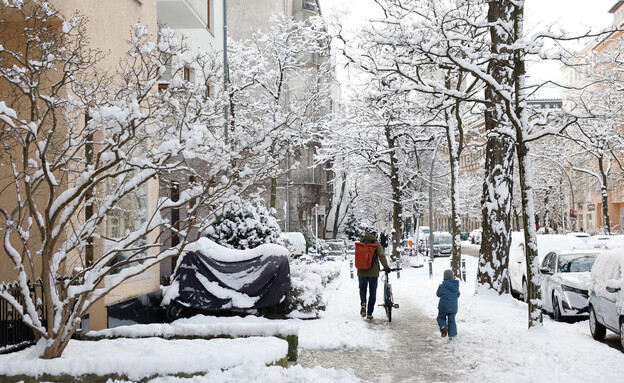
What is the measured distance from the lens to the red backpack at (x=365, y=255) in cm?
1519

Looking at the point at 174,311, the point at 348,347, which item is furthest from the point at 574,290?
the point at 174,311

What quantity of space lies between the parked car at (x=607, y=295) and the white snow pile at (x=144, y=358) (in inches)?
226

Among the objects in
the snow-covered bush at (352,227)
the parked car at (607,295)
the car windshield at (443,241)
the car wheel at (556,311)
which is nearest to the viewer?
the parked car at (607,295)

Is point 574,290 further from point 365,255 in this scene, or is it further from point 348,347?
point 348,347

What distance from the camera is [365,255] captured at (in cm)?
1522

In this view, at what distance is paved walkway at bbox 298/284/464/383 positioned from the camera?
935 centimetres

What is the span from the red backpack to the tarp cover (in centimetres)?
146

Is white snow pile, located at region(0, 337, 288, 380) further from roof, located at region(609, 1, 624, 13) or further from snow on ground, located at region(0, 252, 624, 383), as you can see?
roof, located at region(609, 1, 624, 13)

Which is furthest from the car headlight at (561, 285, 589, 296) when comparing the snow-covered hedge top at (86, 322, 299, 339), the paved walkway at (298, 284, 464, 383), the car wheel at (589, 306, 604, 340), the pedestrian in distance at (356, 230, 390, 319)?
the snow-covered hedge top at (86, 322, 299, 339)

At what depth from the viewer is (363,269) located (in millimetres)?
15266

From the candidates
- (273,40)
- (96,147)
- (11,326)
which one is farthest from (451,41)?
(273,40)

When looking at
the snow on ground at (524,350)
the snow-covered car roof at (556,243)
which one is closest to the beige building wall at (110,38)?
the snow on ground at (524,350)

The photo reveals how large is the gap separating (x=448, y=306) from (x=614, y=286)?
8.30 ft

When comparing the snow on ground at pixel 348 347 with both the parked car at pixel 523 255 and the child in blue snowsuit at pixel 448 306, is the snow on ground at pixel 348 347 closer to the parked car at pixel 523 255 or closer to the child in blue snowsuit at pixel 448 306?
the child in blue snowsuit at pixel 448 306
